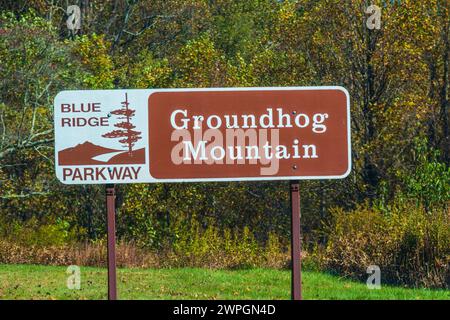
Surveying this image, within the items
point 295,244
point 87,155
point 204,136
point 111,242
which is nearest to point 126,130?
point 87,155

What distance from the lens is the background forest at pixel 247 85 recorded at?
21.8 m

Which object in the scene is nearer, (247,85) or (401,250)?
(401,250)

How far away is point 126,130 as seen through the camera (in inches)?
415

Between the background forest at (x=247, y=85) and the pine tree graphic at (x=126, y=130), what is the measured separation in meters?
8.63

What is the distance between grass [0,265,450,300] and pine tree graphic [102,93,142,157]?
104 inches

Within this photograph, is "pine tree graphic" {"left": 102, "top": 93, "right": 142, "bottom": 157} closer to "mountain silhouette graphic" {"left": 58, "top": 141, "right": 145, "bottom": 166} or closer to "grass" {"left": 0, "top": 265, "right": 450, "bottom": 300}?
"mountain silhouette graphic" {"left": 58, "top": 141, "right": 145, "bottom": 166}

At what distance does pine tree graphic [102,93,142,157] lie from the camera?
1049 centimetres

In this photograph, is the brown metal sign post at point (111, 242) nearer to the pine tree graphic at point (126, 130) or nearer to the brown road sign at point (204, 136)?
the brown road sign at point (204, 136)

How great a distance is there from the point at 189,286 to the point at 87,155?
3.84 meters

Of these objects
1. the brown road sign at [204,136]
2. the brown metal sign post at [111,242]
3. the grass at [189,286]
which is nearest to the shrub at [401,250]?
the grass at [189,286]

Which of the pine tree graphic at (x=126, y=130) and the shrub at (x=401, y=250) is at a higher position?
the pine tree graphic at (x=126, y=130)

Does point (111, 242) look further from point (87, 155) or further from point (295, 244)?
point (295, 244)
